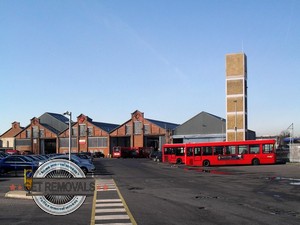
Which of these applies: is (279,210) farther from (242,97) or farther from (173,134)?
(173,134)

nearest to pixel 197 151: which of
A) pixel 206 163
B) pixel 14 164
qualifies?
pixel 206 163

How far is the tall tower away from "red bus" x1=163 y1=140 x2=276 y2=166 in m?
18.0

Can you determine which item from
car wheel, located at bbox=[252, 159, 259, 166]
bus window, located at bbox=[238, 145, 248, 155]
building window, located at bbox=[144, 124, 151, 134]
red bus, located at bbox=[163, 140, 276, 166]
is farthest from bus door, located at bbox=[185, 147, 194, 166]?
building window, located at bbox=[144, 124, 151, 134]

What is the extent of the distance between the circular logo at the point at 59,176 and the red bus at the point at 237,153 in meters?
39.5

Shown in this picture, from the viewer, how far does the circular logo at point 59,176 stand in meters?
7.72

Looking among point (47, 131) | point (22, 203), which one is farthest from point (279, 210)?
point (47, 131)

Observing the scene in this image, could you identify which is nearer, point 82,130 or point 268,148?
point 268,148

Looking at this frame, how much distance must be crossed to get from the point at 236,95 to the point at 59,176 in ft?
192

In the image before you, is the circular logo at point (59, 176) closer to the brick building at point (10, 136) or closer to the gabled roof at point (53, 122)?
the gabled roof at point (53, 122)

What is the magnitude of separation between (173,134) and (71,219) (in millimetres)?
81831

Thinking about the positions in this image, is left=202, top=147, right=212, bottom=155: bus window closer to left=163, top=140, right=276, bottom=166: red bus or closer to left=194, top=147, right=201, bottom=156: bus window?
left=163, top=140, right=276, bottom=166: red bus

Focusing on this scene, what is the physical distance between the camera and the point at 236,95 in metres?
63.9

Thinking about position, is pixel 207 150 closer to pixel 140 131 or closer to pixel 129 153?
pixel 129 153

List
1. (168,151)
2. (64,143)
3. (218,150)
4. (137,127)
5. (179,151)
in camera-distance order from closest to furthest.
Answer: (218,150) < (179,151) < (168,151) < (137,127) < (64,143)
